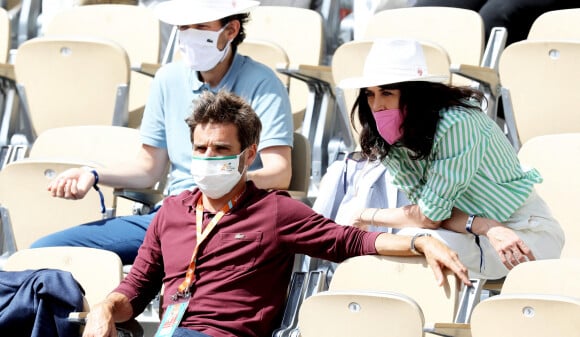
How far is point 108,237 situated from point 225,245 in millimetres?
814

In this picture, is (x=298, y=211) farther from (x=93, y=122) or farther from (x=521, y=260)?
(x=93, y=122)

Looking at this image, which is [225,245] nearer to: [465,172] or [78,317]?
[78,317]

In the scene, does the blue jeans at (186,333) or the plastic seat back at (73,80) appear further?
the plastic seat back at (73,80)

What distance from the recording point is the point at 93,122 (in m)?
5.92

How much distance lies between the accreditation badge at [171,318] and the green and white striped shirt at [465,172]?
2.62 ft

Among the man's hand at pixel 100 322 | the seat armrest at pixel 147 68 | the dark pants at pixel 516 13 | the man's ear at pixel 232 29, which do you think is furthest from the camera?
the dark pants at pixel 516 13

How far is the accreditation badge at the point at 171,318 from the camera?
381 centimetres

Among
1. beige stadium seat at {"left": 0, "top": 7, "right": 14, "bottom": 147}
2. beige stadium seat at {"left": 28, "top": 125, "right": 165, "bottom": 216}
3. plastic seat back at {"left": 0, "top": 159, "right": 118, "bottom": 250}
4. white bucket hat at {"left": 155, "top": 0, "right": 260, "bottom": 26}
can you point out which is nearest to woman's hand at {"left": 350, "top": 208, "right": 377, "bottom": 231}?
white bucket hat at {"left": 155, "top": 0, "right": 260, "bottom": 26}

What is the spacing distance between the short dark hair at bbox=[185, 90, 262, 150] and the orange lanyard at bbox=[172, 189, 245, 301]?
0.18 meters

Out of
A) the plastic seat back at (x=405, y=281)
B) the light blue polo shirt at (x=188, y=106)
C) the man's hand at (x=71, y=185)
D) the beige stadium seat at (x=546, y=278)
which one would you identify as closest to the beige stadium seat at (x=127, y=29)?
the light blue polo shirt at (x=188, y=106)

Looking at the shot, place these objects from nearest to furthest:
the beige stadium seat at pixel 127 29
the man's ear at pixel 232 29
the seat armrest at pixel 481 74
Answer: the man's ear at pixel 232 29 < the seat armrest at pixel 481 74 < the beige stadium seat at pixel 127 29

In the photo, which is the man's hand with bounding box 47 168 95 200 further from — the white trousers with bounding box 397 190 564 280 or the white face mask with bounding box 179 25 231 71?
the white trousers with bounding box 397 190 564 280

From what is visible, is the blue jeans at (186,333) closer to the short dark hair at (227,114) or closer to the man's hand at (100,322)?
the man's hand at (100,322)

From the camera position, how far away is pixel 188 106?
4.90m
